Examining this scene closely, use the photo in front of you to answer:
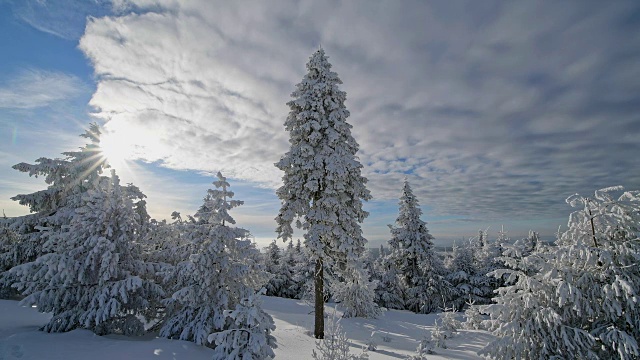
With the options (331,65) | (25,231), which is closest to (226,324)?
(331,65)

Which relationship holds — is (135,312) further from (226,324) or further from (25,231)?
(25,231)

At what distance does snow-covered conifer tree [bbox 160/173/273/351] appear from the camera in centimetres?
912

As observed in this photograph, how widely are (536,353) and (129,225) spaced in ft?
41.2

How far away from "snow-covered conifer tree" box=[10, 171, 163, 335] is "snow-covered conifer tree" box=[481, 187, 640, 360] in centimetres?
1084

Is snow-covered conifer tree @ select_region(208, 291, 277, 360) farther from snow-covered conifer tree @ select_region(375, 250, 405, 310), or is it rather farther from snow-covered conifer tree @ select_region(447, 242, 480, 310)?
snow-covered conifer tree @ select_region(447, 242, 480, 310)

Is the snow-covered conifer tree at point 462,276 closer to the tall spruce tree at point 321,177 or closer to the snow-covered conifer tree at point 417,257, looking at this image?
the snow-covered conifer tree at point 417,257

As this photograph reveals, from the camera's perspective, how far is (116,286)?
8.89 meters

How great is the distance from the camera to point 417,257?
29.4 meters

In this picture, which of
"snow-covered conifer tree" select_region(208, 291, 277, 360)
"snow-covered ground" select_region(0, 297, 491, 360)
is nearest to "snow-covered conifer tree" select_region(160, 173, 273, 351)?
"snow-covered ground" select_region(0, 297, 491, 360)

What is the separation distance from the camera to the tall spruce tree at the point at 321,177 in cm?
1320

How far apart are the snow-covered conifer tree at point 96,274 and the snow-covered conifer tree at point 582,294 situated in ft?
35.6

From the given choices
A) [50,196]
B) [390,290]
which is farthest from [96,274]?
[390,290]

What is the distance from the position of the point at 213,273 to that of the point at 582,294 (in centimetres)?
1019

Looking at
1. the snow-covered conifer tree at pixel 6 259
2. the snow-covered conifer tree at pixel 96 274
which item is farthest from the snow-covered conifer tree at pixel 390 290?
the snow-covered conifer tree at pixel 6 259
